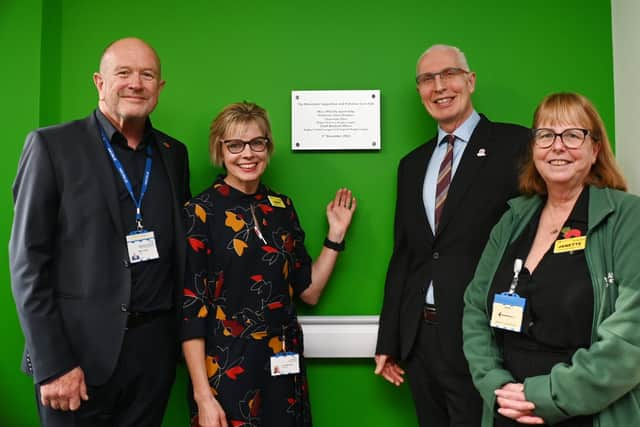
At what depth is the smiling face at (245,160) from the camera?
206 centimetres

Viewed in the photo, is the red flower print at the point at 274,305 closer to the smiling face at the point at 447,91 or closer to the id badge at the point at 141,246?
the id badge at the point at 141,246

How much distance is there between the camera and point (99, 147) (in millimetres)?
1895

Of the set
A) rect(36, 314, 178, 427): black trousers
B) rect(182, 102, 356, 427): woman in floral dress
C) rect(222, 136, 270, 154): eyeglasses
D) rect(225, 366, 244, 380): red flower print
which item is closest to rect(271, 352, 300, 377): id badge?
rect(182, 102, 356, 427): woman in floral dress

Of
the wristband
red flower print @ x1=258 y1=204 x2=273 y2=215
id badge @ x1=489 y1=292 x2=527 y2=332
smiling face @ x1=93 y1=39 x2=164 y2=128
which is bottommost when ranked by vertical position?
id badge @ x1=489 y1=292 x2=527 y2=332

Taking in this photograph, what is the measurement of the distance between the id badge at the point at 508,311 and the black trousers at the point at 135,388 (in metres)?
1.17

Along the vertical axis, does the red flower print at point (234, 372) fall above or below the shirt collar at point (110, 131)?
below

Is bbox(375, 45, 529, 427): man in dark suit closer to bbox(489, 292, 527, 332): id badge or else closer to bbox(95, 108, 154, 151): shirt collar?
bbox(489, 292, 527, 332): id badge

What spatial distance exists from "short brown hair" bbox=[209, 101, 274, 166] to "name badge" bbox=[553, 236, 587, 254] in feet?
3.76

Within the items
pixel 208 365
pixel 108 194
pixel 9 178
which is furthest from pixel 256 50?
pixel 208 365

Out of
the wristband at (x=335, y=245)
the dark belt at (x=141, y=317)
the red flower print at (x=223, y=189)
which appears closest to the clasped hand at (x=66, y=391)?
the dark belt at (x=141, y=317)

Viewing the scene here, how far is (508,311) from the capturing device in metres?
1.60

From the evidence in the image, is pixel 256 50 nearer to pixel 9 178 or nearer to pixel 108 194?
pixel 108 194

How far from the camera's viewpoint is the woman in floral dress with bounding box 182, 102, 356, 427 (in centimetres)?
A: 191

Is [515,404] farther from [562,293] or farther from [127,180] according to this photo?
[127,180]
